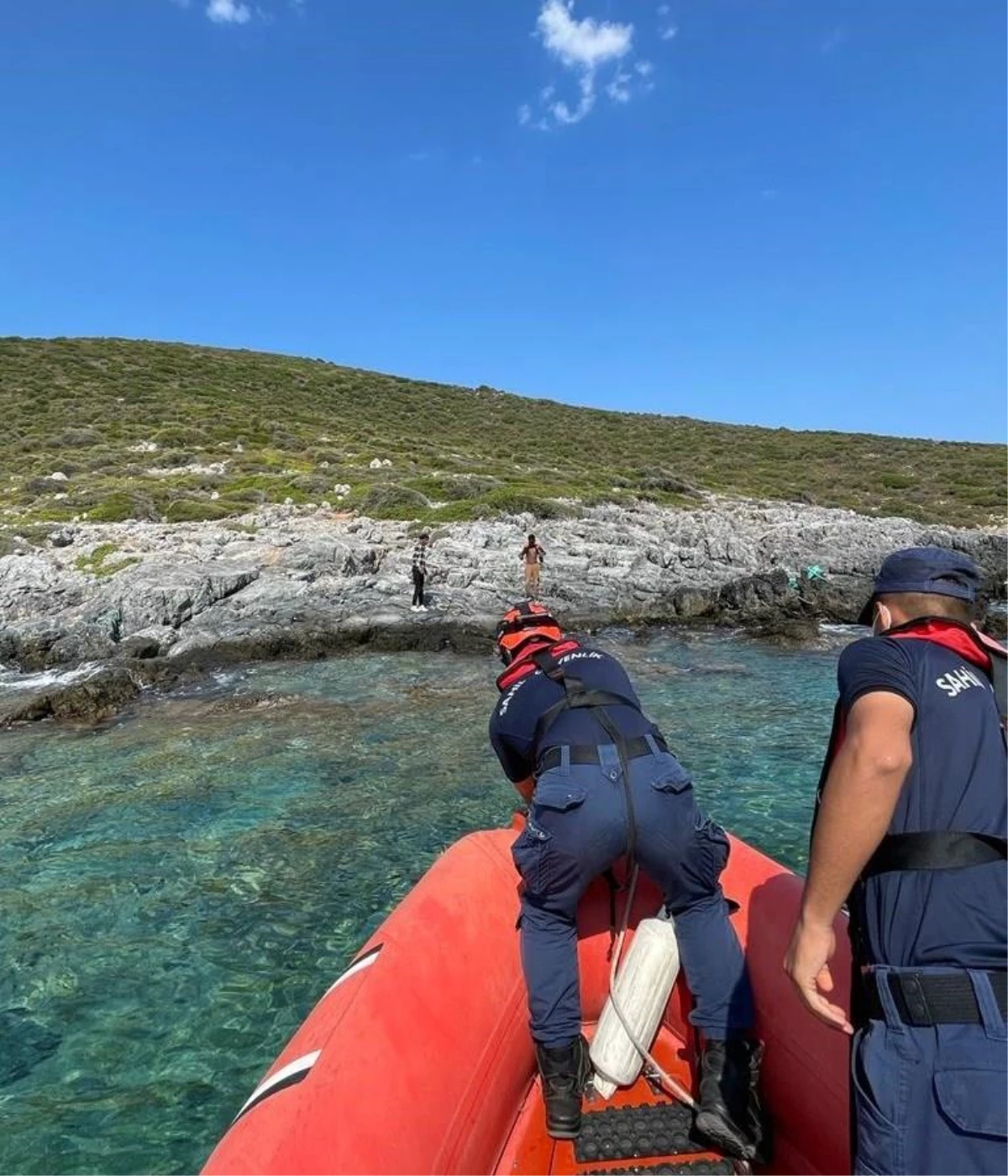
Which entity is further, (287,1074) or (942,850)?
(287,1074)

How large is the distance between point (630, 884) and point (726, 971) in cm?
50

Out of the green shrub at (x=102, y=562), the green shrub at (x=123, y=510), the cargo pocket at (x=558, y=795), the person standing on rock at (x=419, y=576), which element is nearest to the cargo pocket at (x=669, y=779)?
the cargo pocket at (x=558, y=795)

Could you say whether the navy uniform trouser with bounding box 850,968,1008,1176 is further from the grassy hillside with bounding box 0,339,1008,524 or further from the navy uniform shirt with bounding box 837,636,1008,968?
the grassy hillside with bounding box 0,339,1008,524

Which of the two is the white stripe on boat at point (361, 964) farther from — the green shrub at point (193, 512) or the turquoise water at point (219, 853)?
the green shrub at point (193, 512)

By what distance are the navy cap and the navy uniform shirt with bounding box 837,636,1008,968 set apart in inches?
9.9

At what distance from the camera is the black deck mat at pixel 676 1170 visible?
9.85ft

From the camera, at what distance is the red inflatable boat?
2664 mm

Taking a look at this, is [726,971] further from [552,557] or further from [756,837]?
[552,557]

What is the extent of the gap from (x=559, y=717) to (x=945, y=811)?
5.74 feet

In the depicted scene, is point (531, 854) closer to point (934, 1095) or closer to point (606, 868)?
point (606, 868)

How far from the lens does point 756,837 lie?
748 cm

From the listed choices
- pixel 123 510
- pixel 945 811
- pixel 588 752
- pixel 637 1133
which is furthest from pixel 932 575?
pixel 123 510

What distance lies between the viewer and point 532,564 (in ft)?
65.7

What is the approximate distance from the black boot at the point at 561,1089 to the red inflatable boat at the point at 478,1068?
0.44 ft
